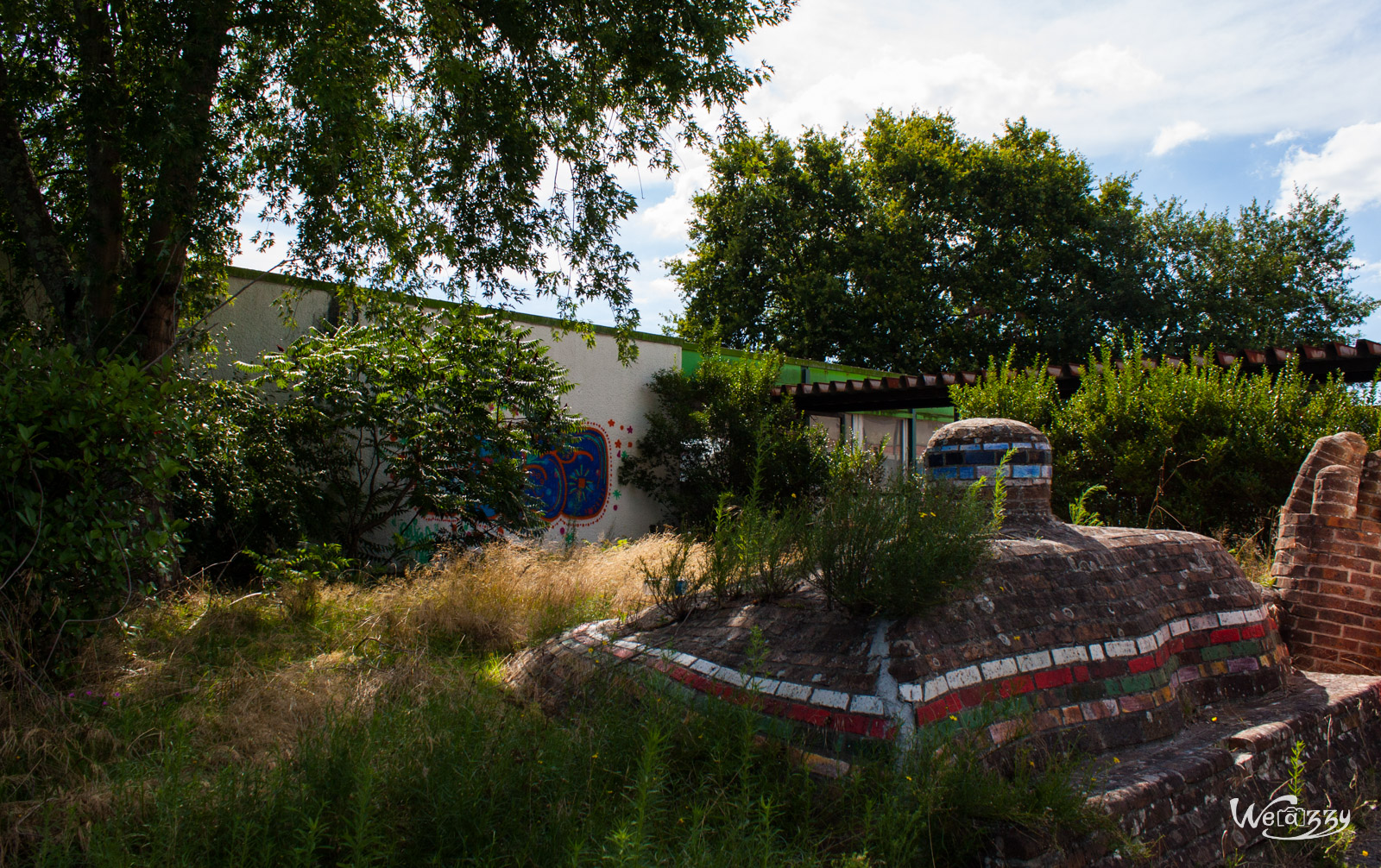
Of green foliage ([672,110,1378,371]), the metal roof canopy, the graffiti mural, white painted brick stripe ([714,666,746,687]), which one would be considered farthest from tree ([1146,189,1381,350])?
white painted brick stripe ([714,666,746,687])

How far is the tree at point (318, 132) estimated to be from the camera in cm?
546

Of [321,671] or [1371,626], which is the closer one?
[321,671]

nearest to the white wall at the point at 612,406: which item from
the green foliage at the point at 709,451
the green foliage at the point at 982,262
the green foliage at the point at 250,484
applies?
the green foliage at the point at 709,451

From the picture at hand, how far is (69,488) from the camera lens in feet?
12.8

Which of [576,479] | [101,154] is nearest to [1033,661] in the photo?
[101,154]

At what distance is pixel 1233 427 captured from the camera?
848 centimetres

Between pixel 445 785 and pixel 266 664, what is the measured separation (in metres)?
2.62

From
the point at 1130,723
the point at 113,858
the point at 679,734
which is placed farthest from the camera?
the point at 1130,723

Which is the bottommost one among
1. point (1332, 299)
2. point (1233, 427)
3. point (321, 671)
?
point (321, 671)

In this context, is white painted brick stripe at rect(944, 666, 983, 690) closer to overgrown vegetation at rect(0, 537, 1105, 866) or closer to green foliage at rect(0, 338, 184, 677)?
overgrown vegetation at rect(0, 537, 1105, 866)

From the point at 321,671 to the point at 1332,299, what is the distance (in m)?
27.4

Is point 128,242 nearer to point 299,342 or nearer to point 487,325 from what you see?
point 299,342

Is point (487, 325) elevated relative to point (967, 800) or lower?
elevated

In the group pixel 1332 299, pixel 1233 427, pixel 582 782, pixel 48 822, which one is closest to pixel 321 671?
pixel 48 822
